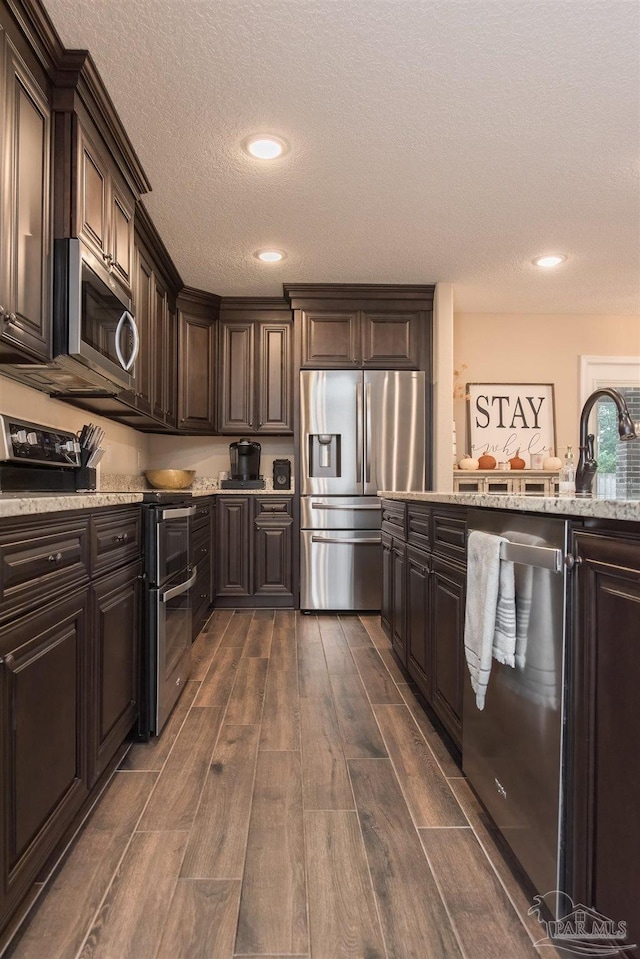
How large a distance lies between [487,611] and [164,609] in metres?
1.29

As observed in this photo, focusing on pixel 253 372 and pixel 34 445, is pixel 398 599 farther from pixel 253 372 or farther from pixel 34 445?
pixel 253 372

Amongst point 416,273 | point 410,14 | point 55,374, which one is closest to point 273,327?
point 416,273

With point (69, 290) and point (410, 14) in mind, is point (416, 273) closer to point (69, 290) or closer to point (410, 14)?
point (410, 14)

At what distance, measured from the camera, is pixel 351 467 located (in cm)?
432

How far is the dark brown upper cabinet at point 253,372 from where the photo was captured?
15.2 feet

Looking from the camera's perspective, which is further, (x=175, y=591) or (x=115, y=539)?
(x=175, y=591)

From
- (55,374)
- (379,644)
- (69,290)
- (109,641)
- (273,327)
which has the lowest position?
(379,644)

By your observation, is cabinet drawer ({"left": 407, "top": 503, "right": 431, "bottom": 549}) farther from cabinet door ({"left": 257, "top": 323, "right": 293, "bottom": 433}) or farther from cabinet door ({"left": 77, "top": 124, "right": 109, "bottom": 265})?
cabinet door ({"left": 257, "top": 323, "right": 293, "bottom": 433})

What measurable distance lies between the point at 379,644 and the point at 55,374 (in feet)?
7.61

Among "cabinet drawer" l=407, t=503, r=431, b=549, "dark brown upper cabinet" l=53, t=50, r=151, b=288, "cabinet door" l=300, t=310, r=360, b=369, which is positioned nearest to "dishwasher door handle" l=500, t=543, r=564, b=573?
"cabinet drawer" l=407, t=503, r=431, b=549

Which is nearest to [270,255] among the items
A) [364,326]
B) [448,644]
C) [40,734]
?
[364,326]

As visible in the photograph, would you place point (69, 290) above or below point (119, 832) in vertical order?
above

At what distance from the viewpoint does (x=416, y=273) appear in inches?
163

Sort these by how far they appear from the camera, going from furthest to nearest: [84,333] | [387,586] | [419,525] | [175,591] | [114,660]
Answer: [387,586]
[419,525]
[175,591]
[84,333]
[114,660]
